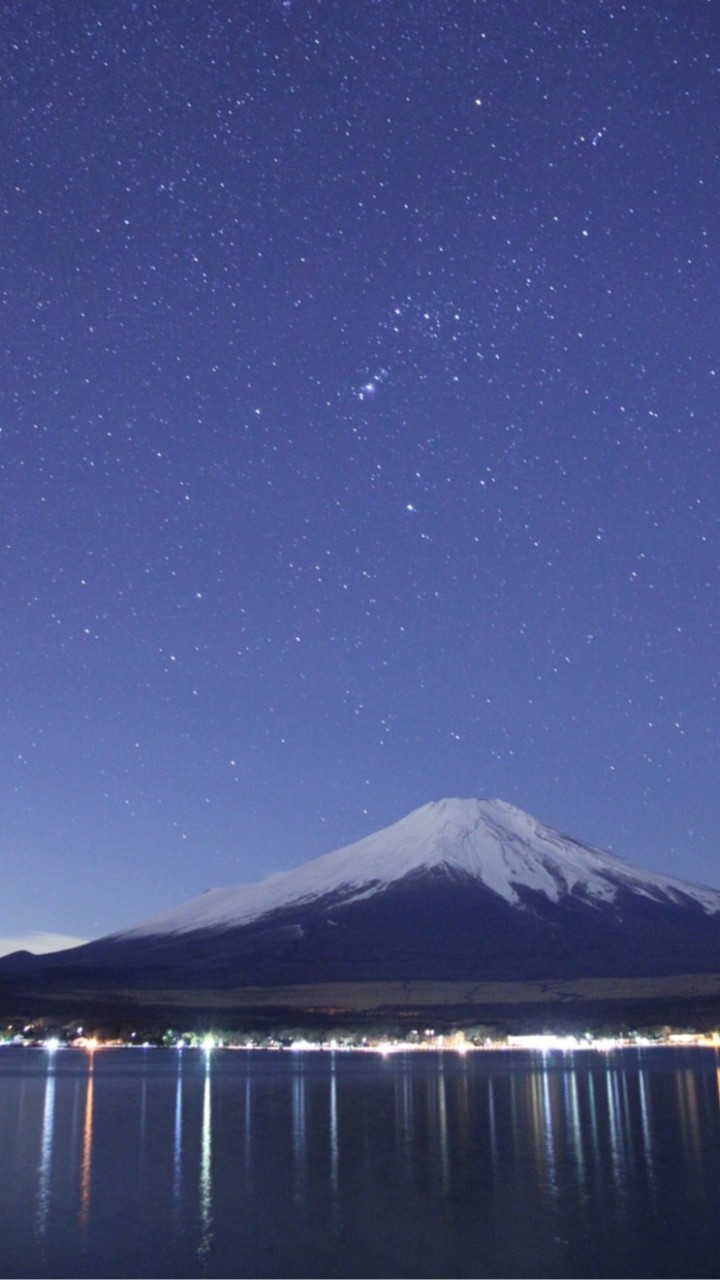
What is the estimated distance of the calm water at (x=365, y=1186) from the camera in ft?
76.9

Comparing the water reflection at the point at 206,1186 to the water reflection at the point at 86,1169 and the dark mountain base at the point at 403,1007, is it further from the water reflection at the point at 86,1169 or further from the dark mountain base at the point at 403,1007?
the dark mountain base at the point at 403,1007

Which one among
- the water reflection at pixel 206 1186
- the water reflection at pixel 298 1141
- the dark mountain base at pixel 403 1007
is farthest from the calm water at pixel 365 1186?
the dark mountain base at pixel 403 1007

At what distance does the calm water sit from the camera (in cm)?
2344

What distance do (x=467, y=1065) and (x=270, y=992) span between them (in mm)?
88485

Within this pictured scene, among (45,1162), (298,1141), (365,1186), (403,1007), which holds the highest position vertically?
(403,1007)

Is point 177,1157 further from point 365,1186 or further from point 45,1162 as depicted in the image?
point 365,1186

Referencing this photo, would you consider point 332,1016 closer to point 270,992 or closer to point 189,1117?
→ point 270,992

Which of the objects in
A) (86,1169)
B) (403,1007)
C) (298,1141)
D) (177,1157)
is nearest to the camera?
(86,1169)

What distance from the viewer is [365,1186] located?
105 ft

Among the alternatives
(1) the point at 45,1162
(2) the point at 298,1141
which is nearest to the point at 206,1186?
(1) the point at 45,1162

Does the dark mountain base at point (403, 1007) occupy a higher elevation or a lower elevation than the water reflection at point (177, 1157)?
higher

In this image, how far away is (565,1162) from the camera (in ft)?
118

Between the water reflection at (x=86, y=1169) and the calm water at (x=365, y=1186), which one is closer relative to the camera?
the calm water at (x=365, y=1186)

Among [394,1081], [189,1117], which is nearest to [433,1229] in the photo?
[189,1117]
